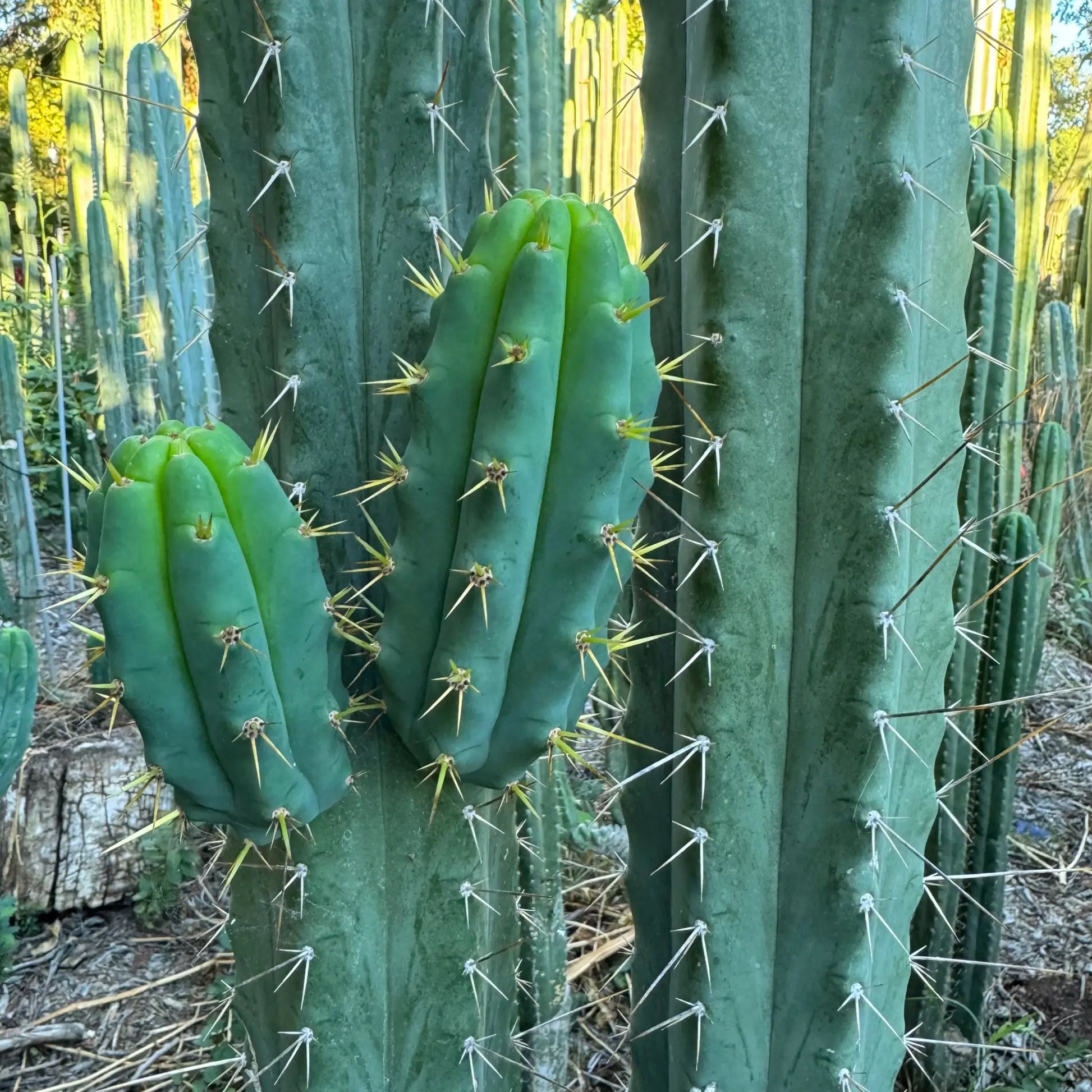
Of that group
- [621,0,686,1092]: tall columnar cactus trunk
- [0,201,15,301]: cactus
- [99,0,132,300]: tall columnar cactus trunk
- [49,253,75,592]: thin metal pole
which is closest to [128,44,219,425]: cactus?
[49,253,75,592]: thin metal pole

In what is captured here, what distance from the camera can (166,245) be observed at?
440cm

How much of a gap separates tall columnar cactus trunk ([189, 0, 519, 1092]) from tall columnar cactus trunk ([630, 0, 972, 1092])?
1.08 feet

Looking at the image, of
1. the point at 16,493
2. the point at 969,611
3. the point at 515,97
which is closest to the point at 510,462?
the point at 515,97

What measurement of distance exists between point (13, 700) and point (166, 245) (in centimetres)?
250

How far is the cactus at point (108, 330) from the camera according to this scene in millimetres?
4395

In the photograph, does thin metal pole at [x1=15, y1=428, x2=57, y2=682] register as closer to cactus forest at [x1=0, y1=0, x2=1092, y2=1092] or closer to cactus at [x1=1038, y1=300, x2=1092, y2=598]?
cactus forest at [x1=0, y1=0, x2=1092, y2=1092]

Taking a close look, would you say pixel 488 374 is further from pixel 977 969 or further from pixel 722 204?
pixel 977 969

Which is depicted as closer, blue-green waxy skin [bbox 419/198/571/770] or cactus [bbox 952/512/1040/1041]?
blue-green waxy skin [bbox 419/198/571/770]

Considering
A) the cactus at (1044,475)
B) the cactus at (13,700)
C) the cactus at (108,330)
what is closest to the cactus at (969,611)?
the cactus at (1044,475)

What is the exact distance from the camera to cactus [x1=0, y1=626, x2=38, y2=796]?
2.63 m

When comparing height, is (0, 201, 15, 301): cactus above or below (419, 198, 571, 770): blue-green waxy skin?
above

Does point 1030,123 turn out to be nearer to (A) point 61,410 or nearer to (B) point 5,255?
(A) point 61,410

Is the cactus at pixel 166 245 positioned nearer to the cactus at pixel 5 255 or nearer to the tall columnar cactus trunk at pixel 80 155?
the tall columnar cactus trunk at pixel 80 155

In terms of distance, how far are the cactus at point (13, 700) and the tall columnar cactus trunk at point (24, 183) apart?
4362 mm
